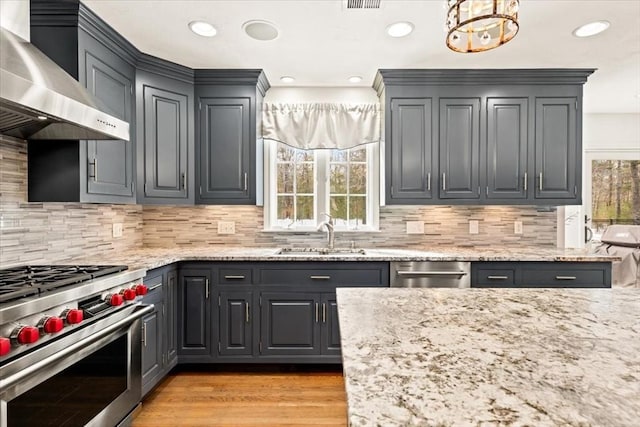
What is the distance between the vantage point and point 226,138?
3016mm

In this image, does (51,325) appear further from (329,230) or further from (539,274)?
(539,274)

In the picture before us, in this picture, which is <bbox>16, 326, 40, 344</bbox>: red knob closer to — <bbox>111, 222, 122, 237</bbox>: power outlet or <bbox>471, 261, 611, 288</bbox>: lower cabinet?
<bbox>111, 222, 122, 237</bbox>: power outlet

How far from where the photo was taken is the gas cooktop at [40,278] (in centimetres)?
138

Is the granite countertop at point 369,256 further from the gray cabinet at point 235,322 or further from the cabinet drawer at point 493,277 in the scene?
the gray cabinet at point 235,322

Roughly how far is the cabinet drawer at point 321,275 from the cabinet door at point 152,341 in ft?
2.38

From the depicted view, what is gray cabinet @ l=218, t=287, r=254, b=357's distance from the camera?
107 inches

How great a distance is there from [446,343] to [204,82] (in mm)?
2855

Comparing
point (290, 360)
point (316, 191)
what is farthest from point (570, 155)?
point (290, 360)

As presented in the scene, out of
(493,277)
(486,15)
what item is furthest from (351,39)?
(493,277)

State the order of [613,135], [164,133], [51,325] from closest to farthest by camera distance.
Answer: [51,325] → [164,133] → [613,135]

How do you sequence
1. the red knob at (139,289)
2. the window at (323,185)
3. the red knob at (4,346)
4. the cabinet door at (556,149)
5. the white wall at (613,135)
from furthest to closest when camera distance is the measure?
the white wall at (613,135) → the window at (323,185) → the cabinet door at (556,149) → the red knob at (139,289) → the red knob at (4,346)

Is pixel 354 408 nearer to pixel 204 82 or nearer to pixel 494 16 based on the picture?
pixel 494 16

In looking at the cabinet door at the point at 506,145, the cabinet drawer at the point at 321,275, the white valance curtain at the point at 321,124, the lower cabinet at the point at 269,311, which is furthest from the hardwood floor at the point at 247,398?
the cabinet door at the point at 506,145

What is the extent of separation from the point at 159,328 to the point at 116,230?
961 mm
